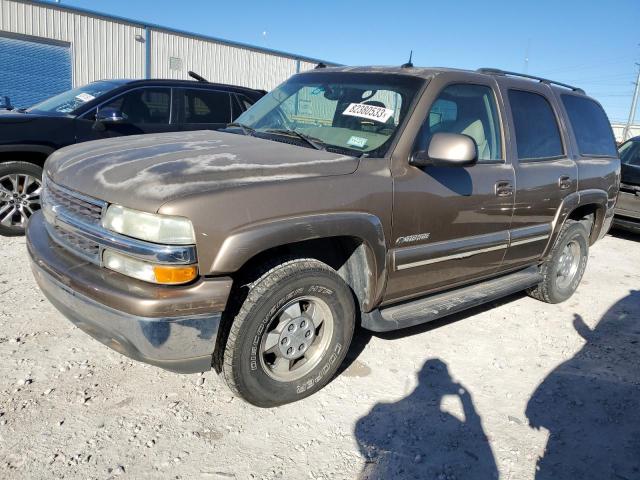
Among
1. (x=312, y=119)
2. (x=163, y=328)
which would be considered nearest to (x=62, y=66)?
(x=312, y=119)

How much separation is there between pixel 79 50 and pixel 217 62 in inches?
215

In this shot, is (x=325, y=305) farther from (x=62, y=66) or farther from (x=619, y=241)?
(x=62, y=66)

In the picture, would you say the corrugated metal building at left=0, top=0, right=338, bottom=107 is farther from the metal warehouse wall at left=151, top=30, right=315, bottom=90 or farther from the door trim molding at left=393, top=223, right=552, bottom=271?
the door trim molding at left=393, top=223, right=552, bottom=271

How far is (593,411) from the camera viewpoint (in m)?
3.14

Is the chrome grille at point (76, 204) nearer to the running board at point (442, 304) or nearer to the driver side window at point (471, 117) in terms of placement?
Answer: the running board at point (442, 304)

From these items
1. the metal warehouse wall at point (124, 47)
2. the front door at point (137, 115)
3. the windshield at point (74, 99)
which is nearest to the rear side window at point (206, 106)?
the front door at point (137, 115)

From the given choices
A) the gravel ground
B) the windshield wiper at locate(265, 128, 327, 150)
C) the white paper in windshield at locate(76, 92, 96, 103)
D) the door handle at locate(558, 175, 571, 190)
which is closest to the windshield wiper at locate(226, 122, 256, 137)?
the windshield wiper at locate(265, 128, 327, 150)

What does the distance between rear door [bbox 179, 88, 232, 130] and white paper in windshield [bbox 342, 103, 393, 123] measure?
340 centimetres

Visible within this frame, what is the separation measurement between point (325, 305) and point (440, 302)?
41.1 inches

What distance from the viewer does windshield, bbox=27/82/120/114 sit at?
5734 millimetres

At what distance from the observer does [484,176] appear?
11.5 feet

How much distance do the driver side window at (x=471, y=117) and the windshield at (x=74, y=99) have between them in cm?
423

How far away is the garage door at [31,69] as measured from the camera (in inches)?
577

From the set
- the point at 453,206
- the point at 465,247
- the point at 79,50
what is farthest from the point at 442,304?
the point at 79,50
